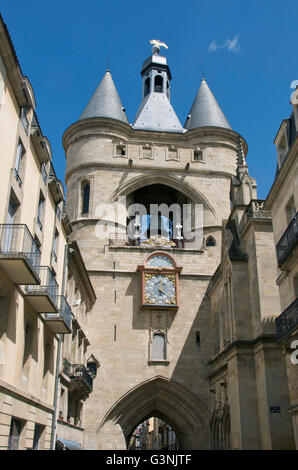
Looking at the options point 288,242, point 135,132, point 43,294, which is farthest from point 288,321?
point 135,132

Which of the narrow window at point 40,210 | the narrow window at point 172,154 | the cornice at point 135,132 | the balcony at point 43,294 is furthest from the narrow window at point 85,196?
the balcony at point 43,294

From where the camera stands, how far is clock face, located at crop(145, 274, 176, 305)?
26469mm

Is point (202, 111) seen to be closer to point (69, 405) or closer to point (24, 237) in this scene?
point (69, 405)

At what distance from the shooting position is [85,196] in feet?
97.9

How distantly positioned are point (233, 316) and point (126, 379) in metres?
7.60

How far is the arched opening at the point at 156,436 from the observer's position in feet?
139

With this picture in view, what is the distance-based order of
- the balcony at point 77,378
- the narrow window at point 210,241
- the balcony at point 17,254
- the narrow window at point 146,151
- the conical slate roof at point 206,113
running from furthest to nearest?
the conical slate roof at point 206,113
the narrow window at point 146,151
the narrow window at point 210,241
the balcony at point 77,378
the balcony at point 17,254

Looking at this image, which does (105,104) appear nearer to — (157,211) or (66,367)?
(157,211)

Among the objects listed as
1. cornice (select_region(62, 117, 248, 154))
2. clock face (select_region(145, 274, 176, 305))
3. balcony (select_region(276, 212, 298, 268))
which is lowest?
balcony (select_region(276, 212, 298, 268))

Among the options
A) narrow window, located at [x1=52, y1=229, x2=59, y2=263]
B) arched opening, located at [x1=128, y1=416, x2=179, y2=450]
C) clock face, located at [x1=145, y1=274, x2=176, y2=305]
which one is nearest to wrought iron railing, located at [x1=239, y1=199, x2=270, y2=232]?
clock face, located at [x1=145, y1=274, x2=176, y2=305]

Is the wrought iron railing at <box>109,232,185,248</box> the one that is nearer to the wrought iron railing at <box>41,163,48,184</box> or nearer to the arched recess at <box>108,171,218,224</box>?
the arched recess at <box>108,171,218,224</box>

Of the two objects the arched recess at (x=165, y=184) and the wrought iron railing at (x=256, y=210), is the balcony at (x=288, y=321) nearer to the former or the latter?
the wrought iron railing at (x=256, y=210)

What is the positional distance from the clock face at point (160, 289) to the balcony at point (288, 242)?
1260cm

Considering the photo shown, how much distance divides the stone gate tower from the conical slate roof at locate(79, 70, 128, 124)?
9 centimetres
